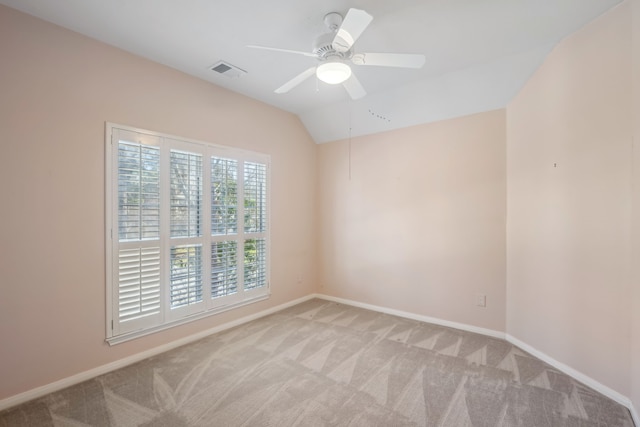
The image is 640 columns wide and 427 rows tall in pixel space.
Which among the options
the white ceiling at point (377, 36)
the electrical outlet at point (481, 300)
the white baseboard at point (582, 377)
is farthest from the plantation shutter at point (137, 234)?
the white baseboard at point (582, 377)

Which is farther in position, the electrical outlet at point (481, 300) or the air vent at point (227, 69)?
the electrical outlet at point (481, 300)

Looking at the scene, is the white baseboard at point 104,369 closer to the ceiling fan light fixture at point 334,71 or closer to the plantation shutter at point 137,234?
the plantation shutter at point 137,234

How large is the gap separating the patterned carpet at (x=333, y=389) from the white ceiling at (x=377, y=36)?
2614mm

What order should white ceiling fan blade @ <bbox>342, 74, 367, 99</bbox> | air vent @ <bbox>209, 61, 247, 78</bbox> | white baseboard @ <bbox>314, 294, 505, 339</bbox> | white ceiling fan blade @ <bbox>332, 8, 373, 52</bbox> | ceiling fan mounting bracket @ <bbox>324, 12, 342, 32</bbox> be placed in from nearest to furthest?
1. white ceiling fan blade @ <bbox>332, 8, 373, 52</bbox>
2. ceiling fan mounting bracket @ <bbox>324, 12, 342, 32</bbox>
3. white ceiling fan blade @ <bbox>342, 74, 367, 99</bbox>
4. air vent @ <bbox>209, 61, 247, 78</bbox>
5. white baseboard @ <bbox>314, 294, 505, 339</bbox>

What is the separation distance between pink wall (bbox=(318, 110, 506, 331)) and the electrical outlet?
0.15ft

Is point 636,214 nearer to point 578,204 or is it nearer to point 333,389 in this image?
point 578,204

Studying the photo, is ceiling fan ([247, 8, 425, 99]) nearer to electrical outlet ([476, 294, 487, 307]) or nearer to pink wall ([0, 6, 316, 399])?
pink wall ([0, 6, 316, 399])

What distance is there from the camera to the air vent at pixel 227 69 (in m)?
2.73

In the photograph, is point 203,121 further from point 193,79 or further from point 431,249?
point 431,249

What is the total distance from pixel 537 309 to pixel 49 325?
4116 millimetres

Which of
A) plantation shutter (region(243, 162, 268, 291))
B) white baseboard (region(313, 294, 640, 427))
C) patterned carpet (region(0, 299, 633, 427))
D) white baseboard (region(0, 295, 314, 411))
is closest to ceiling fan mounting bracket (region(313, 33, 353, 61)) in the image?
plantation shutter (region(243, 162, 268, 291))

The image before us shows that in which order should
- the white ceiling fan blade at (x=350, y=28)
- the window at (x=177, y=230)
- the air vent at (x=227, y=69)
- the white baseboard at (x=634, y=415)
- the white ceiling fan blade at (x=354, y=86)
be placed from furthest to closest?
the air vent at (x=227, y=69) < the window at (x=177, y=230) < the white ceiling fan blade at (x=354, y=86) < the white baseboard at (x=634, y=415) < the white ceiling fan blade at (x=350, y=28)

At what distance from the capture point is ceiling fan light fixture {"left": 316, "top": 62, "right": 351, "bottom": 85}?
1.91 m

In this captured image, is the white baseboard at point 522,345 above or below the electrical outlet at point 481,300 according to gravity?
below
